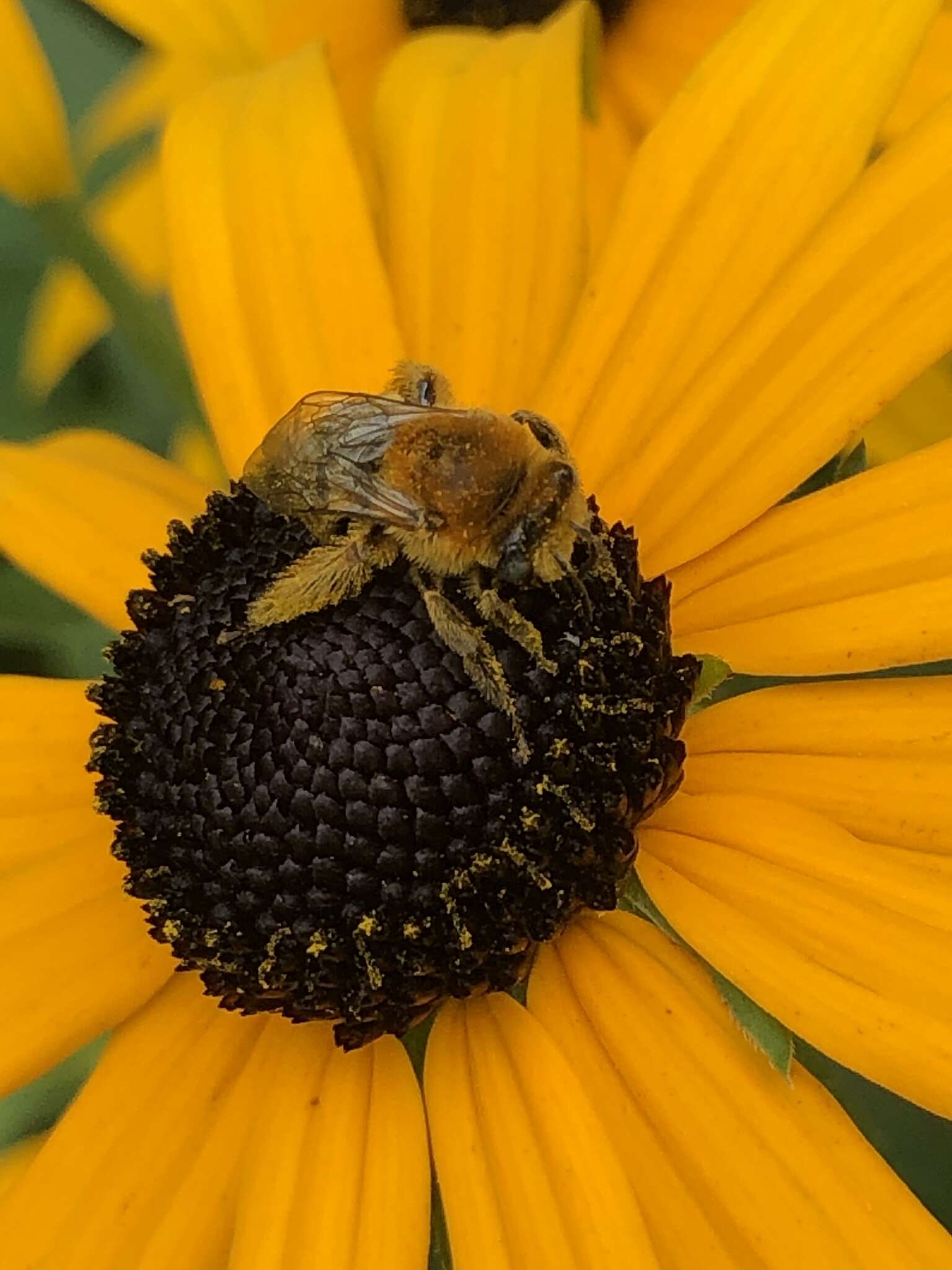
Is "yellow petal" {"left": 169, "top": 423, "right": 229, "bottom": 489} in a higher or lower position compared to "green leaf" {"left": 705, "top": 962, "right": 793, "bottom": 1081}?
higher

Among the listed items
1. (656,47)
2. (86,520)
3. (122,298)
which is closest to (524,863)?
(86,520)

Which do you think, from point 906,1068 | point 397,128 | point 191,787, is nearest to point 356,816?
point 191,787

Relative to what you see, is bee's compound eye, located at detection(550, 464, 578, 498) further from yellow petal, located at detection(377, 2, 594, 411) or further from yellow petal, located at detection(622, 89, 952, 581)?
yellow petal, located at detection(377, 2, 594, 411)

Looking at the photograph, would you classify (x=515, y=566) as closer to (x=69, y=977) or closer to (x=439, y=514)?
(x=439, y=514)

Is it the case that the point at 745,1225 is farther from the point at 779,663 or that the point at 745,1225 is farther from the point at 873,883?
the point at 779,663

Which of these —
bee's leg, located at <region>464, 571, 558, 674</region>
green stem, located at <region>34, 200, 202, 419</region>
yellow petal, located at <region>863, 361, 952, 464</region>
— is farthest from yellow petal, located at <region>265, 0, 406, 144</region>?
bee's leg, located at <region>464, 571, 558, 674</region>

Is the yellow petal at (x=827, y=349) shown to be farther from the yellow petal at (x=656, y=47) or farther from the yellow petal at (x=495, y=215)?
the yellow petal at (x=656, y=47)
